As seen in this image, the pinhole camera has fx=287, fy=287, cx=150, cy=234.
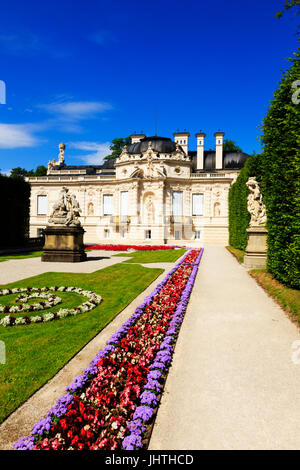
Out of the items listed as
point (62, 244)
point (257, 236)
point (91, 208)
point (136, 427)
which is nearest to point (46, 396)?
point (136, 427)

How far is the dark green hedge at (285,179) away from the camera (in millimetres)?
8680

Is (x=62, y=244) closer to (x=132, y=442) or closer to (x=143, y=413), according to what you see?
(x=143, y=413)

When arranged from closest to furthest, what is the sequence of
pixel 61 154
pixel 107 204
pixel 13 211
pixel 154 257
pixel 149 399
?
pixel 149 399
pixel 154 257
pixel 13 211
pixel 107 204
pixel 61 154

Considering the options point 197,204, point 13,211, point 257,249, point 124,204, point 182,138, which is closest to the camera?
point 257,249

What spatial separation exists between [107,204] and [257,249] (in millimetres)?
35217

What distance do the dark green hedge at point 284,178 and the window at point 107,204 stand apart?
36221 millimetres

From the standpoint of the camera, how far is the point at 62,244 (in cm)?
1756

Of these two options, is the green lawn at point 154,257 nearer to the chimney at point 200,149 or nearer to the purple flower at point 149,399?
the purple flower at point 149,399

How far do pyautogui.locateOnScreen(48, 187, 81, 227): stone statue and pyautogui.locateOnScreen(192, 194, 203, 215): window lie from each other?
97.1 ft

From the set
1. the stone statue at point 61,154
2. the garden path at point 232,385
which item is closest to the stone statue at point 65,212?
the garden path at point 232,385

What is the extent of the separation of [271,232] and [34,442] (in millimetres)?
10724

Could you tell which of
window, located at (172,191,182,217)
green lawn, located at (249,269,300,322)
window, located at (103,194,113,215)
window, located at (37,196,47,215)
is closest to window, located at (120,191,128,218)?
window, located at (103,194,113,215)

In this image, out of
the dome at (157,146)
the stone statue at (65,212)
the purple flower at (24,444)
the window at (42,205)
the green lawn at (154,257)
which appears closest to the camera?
the purple flower at (24,444)
